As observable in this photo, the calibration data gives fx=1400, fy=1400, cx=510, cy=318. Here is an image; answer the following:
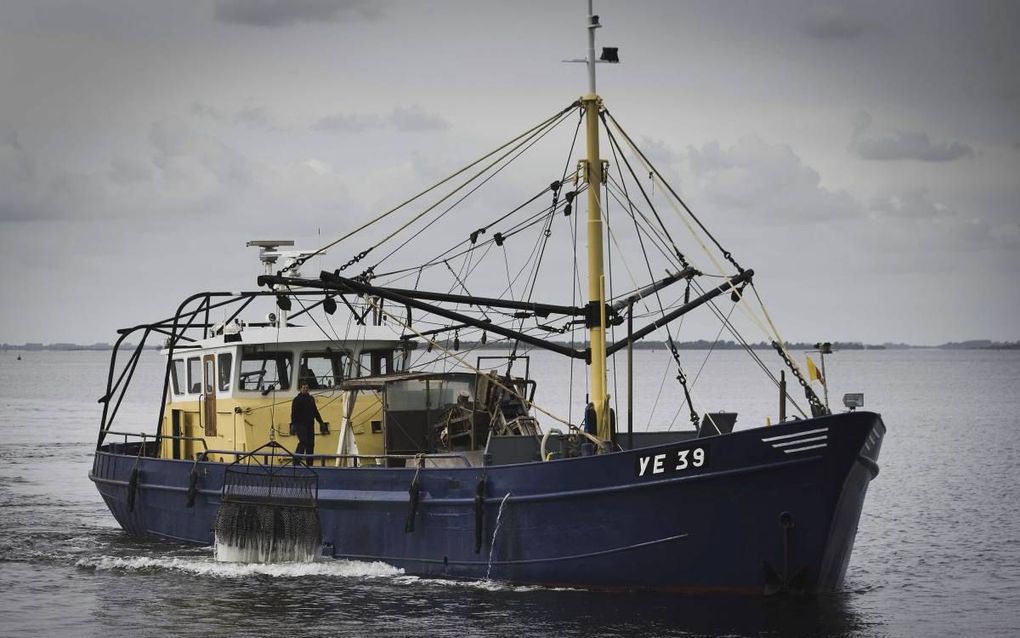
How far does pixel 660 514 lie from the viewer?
1822 cm

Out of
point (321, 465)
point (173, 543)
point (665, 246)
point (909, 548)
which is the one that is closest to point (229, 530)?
point (321, 465)

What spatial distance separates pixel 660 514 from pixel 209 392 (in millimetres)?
9800

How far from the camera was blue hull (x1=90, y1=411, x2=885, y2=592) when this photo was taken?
17812 millimetres

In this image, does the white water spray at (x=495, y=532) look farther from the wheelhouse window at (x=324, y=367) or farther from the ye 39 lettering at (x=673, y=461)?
the wheelhouse window at (x=324, y=367)

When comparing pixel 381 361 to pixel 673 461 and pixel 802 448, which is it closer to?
pixel 673 461

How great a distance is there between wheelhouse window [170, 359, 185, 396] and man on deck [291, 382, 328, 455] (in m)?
4.57

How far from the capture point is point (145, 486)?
83.0 ft

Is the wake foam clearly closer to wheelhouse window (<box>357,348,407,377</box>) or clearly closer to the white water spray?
the white water spray

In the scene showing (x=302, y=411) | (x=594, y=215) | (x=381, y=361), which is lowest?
(x=302, y=411)

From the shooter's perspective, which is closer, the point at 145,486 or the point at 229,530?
the point at 229,530

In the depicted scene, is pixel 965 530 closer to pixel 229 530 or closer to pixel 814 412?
pixel 814 412

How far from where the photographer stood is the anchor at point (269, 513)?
21250mm

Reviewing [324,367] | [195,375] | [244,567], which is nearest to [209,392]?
[195,375]

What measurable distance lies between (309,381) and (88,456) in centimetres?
2565
